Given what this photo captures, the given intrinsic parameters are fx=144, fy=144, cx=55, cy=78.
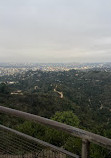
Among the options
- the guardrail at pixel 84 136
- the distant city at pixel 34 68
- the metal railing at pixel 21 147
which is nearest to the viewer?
the guardrail at pixel 84 136

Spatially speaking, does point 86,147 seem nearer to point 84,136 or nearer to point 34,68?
point 84,136

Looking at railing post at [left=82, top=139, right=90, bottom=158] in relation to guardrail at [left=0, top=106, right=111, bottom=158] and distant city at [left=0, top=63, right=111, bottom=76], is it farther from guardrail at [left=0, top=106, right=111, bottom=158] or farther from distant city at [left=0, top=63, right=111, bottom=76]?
distant city at [left=0, top=63, right=111, bottom=76]

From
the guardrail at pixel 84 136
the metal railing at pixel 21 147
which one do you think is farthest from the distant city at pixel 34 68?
the guardrail at pixel 84 136

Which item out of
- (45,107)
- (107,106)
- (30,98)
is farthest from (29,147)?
(107,106)

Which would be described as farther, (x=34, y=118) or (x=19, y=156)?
(x=19, y=156)

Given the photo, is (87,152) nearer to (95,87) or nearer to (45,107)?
(45,107)

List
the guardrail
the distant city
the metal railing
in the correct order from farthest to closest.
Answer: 1. the distant city
2. the metal railing
3. the guardrail

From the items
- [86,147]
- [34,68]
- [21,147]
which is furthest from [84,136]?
[34,68]

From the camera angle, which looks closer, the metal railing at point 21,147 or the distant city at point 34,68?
the metal railing at point 21,147

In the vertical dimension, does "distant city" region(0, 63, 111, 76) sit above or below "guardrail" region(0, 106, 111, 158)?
below

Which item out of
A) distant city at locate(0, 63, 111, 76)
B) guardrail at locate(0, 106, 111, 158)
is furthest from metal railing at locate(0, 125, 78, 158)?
distant city at locate(0, 63, 111, 76)

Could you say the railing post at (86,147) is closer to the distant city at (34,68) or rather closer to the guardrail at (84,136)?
the guardrail at (84,136)
